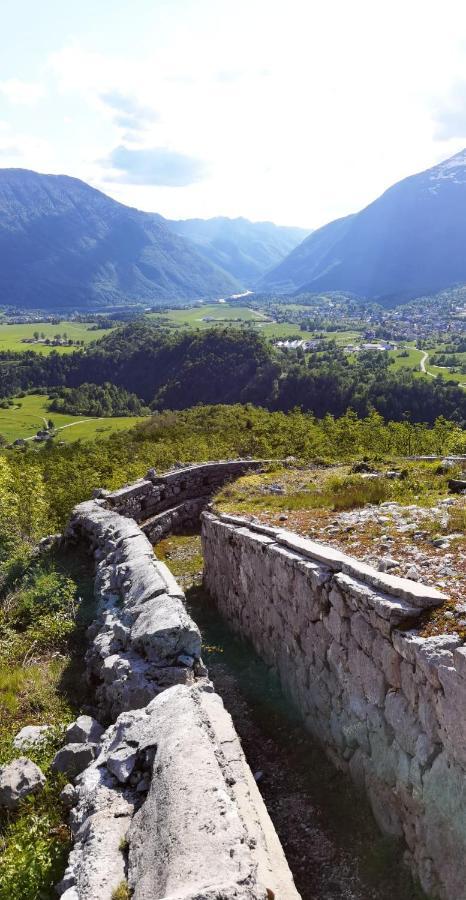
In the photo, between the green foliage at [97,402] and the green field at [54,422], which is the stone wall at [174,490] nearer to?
the green field at [54,422]

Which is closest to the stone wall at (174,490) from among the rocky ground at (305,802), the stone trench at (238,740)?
the rocky ground at (305,802)

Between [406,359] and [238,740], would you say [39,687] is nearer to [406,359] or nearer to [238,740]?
[238,740]

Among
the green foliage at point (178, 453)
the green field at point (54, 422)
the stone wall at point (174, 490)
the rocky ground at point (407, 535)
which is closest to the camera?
the rocky ground at point (407, 535)

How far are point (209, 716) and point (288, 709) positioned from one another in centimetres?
390

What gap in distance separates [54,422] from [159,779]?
107988 mm

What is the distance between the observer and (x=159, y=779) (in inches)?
212

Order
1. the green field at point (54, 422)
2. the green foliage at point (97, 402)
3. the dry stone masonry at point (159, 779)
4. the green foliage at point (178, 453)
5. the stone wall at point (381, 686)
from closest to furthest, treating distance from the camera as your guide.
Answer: the dry stone masonry at point (159, 779), the stone wall at point (381, 686), the green foliage at point (178, 453), the green field at point (54, 422), the green foliage at point (97, 402)

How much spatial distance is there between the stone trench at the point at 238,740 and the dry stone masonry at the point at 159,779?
2cm

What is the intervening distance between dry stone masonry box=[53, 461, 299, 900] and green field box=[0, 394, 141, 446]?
74644mm

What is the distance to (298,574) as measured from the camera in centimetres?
912

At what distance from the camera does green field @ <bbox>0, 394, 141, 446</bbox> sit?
298ft

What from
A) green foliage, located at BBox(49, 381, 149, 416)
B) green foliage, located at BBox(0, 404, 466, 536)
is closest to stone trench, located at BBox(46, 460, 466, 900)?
green foliage, located at BBox(0, 404, 466, 536)

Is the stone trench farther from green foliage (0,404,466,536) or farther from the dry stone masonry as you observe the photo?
green foliage (0,404,466,536)

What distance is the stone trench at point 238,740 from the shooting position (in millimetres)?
4660
